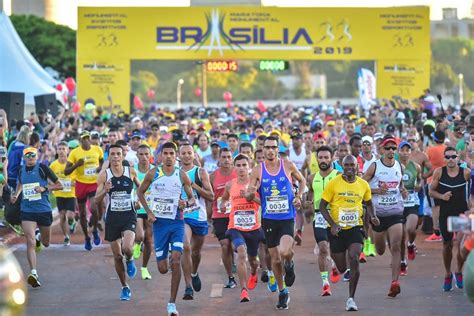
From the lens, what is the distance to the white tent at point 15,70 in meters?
37.1

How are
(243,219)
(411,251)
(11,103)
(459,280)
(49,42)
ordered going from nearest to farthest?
(243,219), (459,280), (411,251), (11,103), (49,42)

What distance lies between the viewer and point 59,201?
22312 mm

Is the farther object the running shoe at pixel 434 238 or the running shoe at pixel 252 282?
the running shoe at pixel 434 238

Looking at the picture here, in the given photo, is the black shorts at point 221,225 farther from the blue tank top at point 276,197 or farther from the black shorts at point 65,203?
the black shorts at point 65,203

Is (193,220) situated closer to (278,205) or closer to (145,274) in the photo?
(278,205)

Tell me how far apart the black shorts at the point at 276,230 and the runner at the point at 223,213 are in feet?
3.53

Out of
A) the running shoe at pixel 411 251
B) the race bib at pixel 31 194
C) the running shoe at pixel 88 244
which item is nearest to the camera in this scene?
the race bib at pixel 31 194

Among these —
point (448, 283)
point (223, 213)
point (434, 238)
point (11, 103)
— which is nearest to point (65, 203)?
point (11, 103)

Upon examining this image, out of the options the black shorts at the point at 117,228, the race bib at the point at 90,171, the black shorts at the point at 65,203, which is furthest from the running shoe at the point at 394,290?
the black shorts at the point at 65,203

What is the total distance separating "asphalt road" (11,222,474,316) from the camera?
14.6 meters

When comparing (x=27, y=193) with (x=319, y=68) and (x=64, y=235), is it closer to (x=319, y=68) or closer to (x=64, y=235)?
(x=64, y=235)

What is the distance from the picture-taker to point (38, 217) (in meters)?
17.2

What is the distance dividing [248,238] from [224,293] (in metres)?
0.83

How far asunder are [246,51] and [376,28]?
15.2 feet
